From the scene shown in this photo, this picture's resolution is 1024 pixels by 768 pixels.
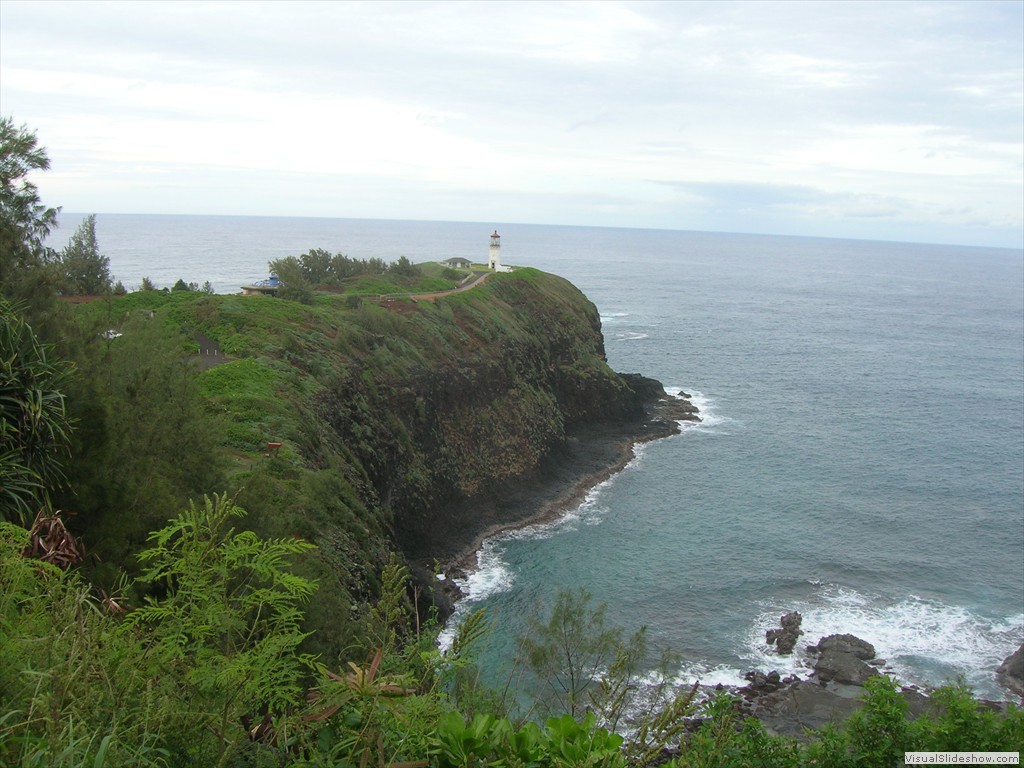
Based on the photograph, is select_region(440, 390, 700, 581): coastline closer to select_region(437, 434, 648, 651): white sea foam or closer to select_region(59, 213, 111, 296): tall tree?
select_region(437, 434, 648, 651): white sea foam

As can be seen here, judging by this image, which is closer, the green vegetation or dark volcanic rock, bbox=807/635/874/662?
the green vegetation

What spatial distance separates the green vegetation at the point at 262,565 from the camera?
20.8ft

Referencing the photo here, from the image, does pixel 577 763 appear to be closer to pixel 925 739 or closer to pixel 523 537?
pixel 925 739

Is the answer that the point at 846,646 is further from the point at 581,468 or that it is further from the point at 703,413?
the point at 703,413

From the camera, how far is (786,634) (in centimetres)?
3619

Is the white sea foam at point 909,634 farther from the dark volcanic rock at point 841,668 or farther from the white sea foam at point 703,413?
the white sea foam at point 703,413

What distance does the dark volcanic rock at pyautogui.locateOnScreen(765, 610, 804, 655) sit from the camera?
116 feet

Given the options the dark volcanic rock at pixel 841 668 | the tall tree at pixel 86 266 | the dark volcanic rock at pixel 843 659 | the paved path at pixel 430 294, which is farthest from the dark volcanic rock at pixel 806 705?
the tall tree at pixel 86 266

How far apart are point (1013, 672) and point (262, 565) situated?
37.6 m

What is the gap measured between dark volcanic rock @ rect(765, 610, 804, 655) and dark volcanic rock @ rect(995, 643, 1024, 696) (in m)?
8.15

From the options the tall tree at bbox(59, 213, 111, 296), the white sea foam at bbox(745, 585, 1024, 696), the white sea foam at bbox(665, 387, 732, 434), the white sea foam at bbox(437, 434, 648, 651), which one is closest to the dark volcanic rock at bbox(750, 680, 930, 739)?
the white sea foam at bbox(745, 585, 1024, 696)

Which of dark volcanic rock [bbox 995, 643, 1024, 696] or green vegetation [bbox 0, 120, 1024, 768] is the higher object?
green vegetation [bbox 0, 120, 1024, 768]

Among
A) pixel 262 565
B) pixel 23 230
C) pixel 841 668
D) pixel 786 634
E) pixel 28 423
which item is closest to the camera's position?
pixel 262 565

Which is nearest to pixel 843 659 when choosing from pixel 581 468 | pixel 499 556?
pixel 499 556
